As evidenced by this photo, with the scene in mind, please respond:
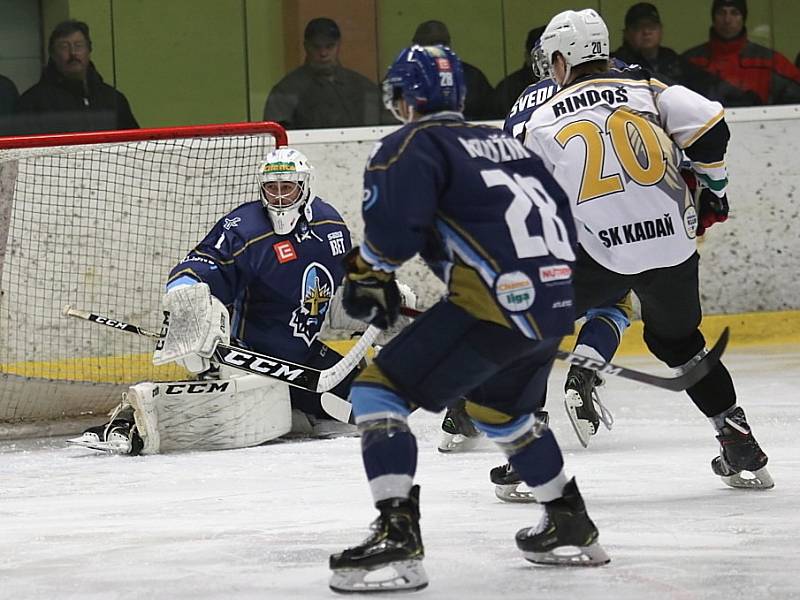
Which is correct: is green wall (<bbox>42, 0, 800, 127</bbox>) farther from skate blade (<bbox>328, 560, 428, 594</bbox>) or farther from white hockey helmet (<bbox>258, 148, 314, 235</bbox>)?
skate blade (<bbox>328, 560, 428, 594</bbox>)

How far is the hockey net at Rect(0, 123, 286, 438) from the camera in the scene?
194 inches

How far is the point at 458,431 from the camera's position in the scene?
397cm

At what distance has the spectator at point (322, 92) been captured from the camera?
6227 millimetres

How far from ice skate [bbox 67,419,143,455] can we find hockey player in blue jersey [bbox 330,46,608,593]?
1.92 m

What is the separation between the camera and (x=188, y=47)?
20.4 ft

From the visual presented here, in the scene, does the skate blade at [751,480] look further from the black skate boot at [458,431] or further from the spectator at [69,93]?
the spectator at [69,93]

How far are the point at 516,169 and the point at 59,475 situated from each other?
6.30ft

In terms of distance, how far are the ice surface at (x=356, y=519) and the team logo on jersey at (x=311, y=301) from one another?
396 mm

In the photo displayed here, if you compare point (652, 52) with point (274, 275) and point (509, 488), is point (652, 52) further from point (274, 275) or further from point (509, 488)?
point (509, 488)

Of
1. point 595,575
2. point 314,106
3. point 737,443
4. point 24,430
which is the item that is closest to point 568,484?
point 595,575

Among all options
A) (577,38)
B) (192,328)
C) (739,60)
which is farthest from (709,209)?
(739,60)

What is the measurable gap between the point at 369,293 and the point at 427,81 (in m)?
0.34

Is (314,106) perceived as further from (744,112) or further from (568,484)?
(568,484)

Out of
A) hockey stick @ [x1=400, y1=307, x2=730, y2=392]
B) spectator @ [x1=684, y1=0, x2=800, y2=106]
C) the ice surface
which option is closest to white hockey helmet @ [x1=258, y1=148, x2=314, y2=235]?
the ice surface
